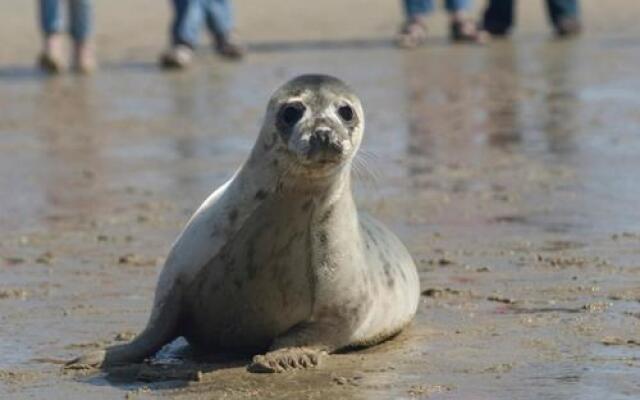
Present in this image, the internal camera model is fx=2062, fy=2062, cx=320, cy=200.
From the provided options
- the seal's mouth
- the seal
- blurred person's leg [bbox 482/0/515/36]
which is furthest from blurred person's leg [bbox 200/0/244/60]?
Answer: the seal's mouth

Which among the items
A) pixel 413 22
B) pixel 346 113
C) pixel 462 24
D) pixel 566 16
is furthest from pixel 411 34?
pixel 346 113

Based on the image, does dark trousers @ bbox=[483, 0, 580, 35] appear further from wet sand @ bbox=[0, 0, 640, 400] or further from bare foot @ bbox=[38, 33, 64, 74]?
bare foot @ bbox=[38, 33, 64, 74]

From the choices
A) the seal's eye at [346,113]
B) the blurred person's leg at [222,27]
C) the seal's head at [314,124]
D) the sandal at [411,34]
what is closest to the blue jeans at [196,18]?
the blurred person's leg at [222,27]

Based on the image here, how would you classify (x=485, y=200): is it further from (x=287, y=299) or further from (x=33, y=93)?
(x=33, y=93)

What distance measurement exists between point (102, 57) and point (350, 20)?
3790 millimetres

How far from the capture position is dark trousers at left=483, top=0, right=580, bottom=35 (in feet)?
58.7

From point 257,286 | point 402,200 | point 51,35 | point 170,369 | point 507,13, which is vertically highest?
point 257,286

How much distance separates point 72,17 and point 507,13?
13.6 ft

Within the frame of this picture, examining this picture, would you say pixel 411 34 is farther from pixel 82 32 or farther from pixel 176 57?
pixel 82 32

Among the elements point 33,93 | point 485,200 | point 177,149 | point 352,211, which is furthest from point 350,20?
point 352,211

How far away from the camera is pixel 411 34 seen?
58.1 feet

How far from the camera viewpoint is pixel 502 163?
10.7 m

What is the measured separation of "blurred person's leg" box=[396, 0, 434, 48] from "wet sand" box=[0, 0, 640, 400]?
19 cm

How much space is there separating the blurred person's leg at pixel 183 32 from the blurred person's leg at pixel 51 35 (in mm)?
855
